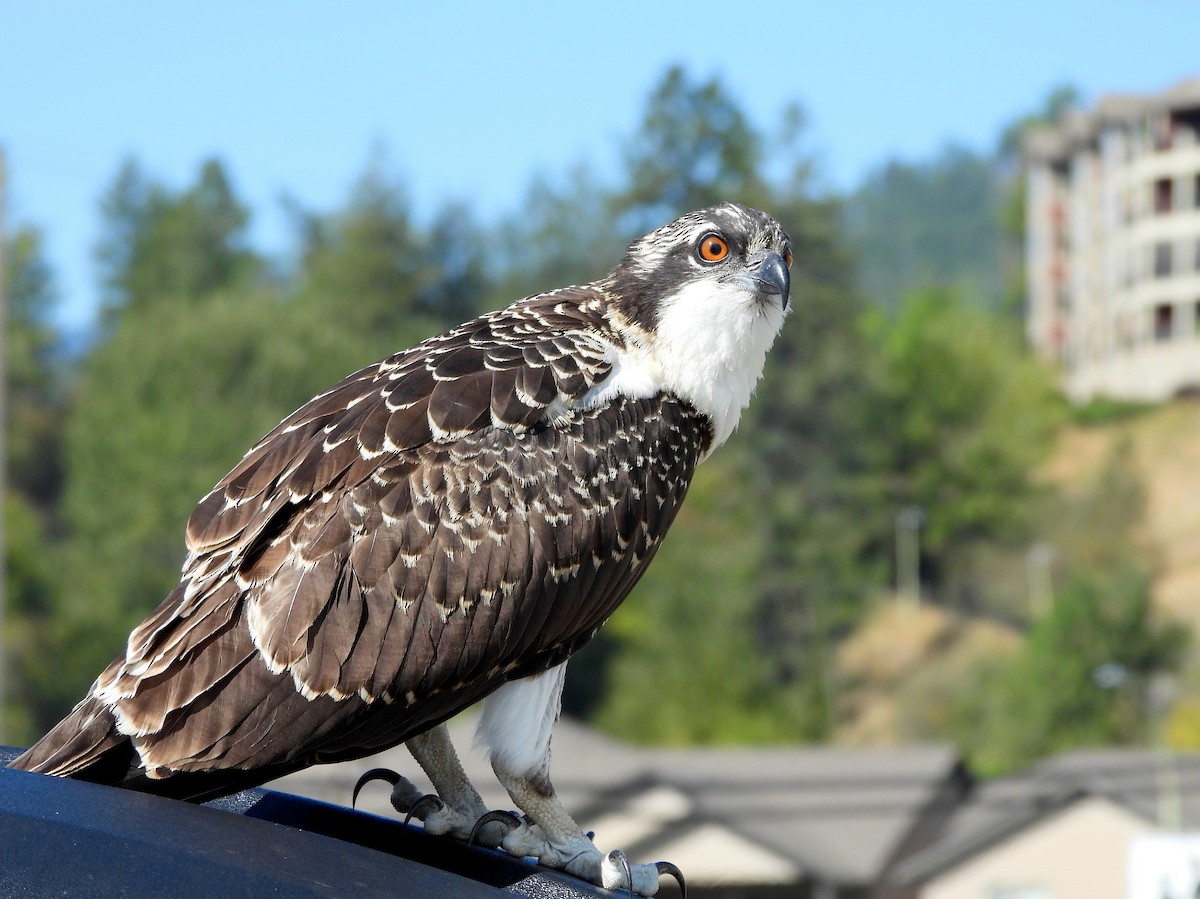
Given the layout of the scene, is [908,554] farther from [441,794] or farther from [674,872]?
[674,872]

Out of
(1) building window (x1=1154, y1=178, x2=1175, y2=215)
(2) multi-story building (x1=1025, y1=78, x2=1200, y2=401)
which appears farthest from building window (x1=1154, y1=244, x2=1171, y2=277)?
(1) building window (x1=1154, y1=178, x2=1175, y2=215)

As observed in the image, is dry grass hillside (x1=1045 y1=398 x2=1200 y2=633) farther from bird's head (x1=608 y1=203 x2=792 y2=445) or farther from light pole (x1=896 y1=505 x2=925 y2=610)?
bird's head (x1=608 y1=203 x2=792 y2=445)

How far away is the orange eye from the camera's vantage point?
527cm

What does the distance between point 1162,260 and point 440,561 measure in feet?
314

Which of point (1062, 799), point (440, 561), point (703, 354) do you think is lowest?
point (1062, 799)

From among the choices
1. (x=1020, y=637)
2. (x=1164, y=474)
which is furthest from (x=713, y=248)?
(x=1164, y=474)

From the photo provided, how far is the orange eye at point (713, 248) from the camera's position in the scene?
5273mm

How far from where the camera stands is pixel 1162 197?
93062 millimetres

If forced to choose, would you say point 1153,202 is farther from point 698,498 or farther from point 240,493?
point 240,493

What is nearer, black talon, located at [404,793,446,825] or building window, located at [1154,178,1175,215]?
black talon, located at [404,793,446,825]

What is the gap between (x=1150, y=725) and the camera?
61.0 meters

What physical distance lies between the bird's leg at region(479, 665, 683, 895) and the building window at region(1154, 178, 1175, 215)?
311 ft

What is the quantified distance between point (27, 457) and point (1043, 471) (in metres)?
56.2

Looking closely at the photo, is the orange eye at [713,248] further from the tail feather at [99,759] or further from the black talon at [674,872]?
the tail feather at [99,759]
